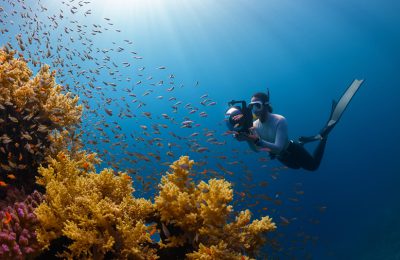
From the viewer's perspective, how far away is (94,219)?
123 inches

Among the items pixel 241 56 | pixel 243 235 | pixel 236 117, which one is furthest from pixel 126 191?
pixel 241 56

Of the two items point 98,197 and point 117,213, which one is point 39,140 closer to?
point 98,197

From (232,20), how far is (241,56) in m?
30.9

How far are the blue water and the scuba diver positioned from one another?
2103 cm

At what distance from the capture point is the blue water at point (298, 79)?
5256 cm

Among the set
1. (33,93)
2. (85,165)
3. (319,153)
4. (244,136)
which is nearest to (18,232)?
(85,165)

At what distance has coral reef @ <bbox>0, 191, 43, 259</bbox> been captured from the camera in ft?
9.61

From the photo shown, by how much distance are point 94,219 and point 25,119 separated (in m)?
2.67

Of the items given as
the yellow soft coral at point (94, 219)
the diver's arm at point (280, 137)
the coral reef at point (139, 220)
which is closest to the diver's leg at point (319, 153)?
the diver's arm at point (280, 137)

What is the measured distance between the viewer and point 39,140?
4805 millimetres

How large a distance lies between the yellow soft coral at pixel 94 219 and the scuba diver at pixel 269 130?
4614 millimetres

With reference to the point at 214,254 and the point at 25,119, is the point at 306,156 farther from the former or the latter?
the point at 25,119

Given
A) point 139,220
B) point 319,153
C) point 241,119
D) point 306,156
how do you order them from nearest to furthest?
point 139,220 < point 241,119 < point 306,156 < point 319,153

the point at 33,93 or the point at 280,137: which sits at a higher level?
the point at 280,137
